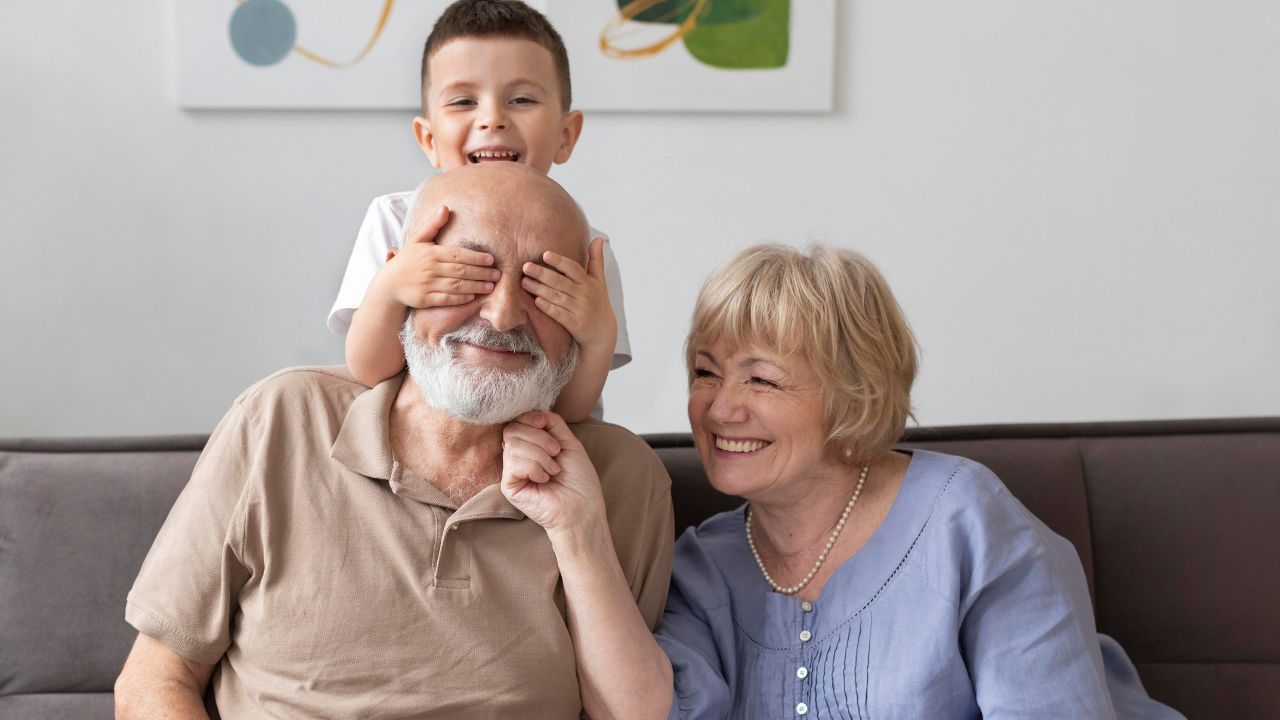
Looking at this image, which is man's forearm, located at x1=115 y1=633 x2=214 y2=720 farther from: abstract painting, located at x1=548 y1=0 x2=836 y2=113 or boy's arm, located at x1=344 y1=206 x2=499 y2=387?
abstract painting, located at x1=548 y1=0 x2=836 y2=113

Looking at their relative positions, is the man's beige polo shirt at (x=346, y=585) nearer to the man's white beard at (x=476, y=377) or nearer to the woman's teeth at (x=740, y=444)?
the man's white beard at (x=476, y=377)

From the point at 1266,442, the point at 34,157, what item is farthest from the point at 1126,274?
the point at 34,157

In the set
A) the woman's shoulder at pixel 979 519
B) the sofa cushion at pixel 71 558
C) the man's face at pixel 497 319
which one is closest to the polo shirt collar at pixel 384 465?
the man's face at pixel 497 319

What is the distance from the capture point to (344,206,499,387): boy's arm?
58.9 inches

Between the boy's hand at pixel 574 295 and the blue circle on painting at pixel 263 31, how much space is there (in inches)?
66.5

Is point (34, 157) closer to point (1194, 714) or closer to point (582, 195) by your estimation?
point (582, 195)

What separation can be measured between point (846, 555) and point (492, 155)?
91cm

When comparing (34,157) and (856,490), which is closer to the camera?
(856,490)

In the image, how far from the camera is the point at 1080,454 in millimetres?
2105

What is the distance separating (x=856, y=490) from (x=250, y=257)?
1.87m

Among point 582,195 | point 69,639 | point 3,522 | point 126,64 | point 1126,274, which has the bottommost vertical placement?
point 69,639

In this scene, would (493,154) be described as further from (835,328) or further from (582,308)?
(835,328)

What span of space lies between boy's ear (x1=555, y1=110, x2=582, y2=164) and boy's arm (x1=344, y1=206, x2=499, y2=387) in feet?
2.11

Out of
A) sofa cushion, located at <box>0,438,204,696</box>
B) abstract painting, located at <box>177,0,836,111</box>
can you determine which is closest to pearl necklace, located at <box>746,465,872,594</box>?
sofa cushion, located at <box>0,438,204,696</box>
